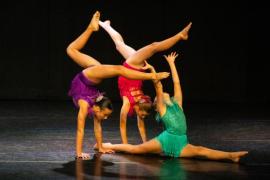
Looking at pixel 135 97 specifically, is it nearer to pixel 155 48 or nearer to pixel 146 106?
pixel 146 106

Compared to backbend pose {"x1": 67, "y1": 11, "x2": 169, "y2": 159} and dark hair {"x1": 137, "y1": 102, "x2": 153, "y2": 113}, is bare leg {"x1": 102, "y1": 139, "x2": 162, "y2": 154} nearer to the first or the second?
backbend pose {"x1": 67, "y1": 11, "x2": 169, "y2": 159}

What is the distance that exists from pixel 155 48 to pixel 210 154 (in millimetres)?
1059

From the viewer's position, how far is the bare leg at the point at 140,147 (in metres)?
4.75

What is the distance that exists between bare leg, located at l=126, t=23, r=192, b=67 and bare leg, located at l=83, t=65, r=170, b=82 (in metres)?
0.40

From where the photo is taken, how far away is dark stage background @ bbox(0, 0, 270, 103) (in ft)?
29.8

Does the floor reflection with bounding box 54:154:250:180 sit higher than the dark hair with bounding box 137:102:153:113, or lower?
lower

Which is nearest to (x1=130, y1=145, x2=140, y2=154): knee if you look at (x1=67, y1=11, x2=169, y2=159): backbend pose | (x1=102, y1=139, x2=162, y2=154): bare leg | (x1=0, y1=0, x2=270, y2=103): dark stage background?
(x1=102, y1=139, x2=162, y2=154): bare leg

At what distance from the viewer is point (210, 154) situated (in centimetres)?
465

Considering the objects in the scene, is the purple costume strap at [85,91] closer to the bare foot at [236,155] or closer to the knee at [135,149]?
the knee at [135,149]

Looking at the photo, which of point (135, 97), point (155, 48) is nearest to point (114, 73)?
point (155, 48)

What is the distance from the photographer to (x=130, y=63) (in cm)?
527

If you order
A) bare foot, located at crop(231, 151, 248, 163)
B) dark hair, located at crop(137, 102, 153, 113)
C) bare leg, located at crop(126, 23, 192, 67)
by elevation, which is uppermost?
bare leg, located at crop(126, 23, 192, 67)

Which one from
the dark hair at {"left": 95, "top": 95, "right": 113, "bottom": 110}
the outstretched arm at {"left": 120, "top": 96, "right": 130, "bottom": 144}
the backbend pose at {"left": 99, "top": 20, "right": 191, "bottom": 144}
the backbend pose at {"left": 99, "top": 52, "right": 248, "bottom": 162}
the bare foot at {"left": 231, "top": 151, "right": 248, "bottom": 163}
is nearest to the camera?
the bare foot at {"left": 231, "top": 151, "right": 248, "bottom": 163}

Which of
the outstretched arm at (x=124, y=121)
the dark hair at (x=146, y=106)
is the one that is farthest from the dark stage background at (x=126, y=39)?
the dark hair at (x=146, y=106)
